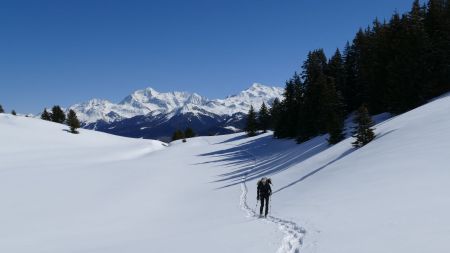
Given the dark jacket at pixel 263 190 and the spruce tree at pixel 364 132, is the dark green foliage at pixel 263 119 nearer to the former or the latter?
the spruce tree at pixel 364 132

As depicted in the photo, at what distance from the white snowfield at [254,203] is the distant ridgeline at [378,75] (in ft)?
28.7

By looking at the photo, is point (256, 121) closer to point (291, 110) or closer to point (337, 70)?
point (291, 110)

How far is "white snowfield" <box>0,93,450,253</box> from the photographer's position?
36.5ft

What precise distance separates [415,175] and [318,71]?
45161 millimetres

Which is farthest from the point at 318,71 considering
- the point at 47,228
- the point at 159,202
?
the point at 47,228

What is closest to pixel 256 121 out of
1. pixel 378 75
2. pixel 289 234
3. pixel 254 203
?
pixel 378 75

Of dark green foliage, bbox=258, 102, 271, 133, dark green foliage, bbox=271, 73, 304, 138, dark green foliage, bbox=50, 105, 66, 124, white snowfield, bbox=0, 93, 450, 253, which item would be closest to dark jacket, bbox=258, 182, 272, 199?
white snowfield, bbox=0, 93, 450, 253

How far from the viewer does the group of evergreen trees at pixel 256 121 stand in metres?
99.0

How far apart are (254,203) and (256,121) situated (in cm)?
7730

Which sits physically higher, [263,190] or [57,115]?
[57,115]

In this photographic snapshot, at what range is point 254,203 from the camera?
23.5m

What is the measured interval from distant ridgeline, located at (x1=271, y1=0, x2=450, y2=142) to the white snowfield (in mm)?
8758

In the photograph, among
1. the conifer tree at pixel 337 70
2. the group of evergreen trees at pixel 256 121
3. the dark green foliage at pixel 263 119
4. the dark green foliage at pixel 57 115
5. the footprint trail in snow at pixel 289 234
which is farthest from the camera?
the dark green foliage at pixel 57 115

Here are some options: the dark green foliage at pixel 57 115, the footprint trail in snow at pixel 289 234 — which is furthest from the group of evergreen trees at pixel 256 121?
the footprint trail in snow at pixel 289 234
